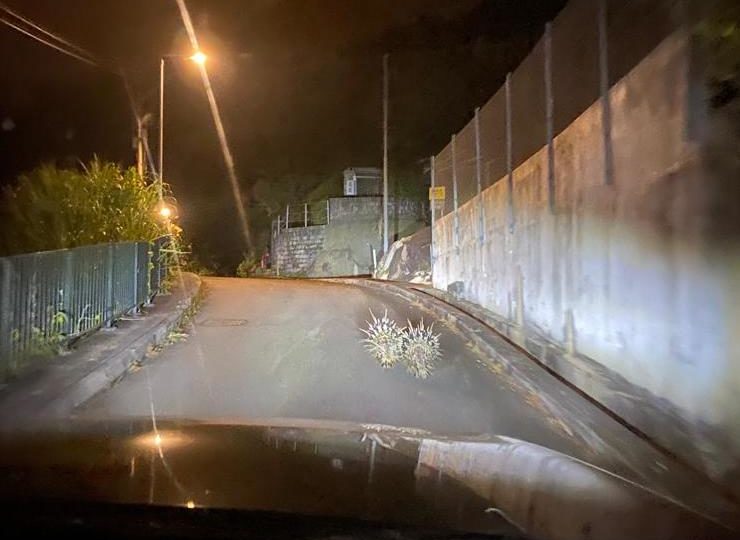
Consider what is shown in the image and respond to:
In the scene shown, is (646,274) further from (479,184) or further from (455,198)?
(455,198)

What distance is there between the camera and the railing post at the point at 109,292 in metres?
11.9

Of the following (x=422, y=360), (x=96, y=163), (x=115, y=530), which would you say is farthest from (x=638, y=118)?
(x=96, y=163)

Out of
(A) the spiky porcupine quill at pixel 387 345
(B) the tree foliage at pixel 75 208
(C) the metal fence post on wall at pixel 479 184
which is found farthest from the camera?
(C) the metal fence post on wall at pixel 479 184

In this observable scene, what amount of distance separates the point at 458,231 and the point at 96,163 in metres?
8.99

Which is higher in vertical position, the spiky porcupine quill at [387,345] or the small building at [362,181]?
the small building at [362,181]

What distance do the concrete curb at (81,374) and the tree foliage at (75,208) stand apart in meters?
2.09

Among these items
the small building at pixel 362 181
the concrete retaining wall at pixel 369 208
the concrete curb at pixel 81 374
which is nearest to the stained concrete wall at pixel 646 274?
the concrete curb at pixel 81 374

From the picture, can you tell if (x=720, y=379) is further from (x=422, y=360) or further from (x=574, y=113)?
(x=574, y=113)

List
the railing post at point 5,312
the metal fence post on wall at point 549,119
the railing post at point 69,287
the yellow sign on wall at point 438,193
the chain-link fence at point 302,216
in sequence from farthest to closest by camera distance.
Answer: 1. the chain-link fence at point 302,216
2. the yellow sign on wall at point 438,193
3. the metal fence post on wall at point 549,119
4. the railing post at point 69,287
5. the railing post at point 5,312

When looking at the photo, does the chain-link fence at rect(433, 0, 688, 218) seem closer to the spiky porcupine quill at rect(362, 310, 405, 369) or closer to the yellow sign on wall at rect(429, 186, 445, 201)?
the spiky porcupine quill at rect(362, 310, 405, 369)

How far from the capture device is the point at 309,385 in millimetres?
9195

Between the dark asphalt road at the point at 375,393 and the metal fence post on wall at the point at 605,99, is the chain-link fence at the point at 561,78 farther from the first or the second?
the dark asphalt road at the point at 375,393

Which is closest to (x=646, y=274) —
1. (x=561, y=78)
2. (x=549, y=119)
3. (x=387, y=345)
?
(x=387, y=345)

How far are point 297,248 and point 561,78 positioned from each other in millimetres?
39727
